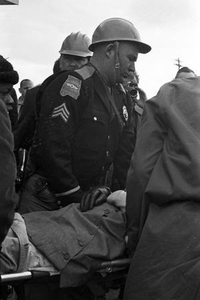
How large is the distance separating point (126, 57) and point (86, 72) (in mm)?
358

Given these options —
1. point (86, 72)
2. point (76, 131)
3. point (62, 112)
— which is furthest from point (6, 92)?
point (86, 72)

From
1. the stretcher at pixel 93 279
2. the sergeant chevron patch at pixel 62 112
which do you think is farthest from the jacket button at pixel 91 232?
the sergeant chevron patch at pixel 62 112

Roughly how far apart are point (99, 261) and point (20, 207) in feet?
3.82

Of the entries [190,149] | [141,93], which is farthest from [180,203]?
[141,93]

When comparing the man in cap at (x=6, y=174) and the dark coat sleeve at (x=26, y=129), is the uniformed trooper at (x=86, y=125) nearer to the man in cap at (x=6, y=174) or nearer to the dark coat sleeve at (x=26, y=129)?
the dark coat sleeve at (x=26, y=129)

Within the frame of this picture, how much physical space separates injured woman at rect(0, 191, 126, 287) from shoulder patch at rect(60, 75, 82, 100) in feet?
3.30

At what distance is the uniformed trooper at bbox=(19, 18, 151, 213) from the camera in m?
3.53

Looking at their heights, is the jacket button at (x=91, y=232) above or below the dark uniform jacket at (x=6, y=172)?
below

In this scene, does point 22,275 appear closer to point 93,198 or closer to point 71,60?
point 93,198

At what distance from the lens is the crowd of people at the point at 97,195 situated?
2473 mm

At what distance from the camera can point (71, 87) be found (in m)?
3.65

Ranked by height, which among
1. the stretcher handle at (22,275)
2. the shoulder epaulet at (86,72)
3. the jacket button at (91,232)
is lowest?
the stretcher handle at (22,275)

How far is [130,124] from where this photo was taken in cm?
442

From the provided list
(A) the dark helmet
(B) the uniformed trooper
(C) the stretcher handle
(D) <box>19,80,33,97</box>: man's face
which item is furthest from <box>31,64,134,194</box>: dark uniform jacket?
(D) <box>19,80,33,97</box>: man's face
